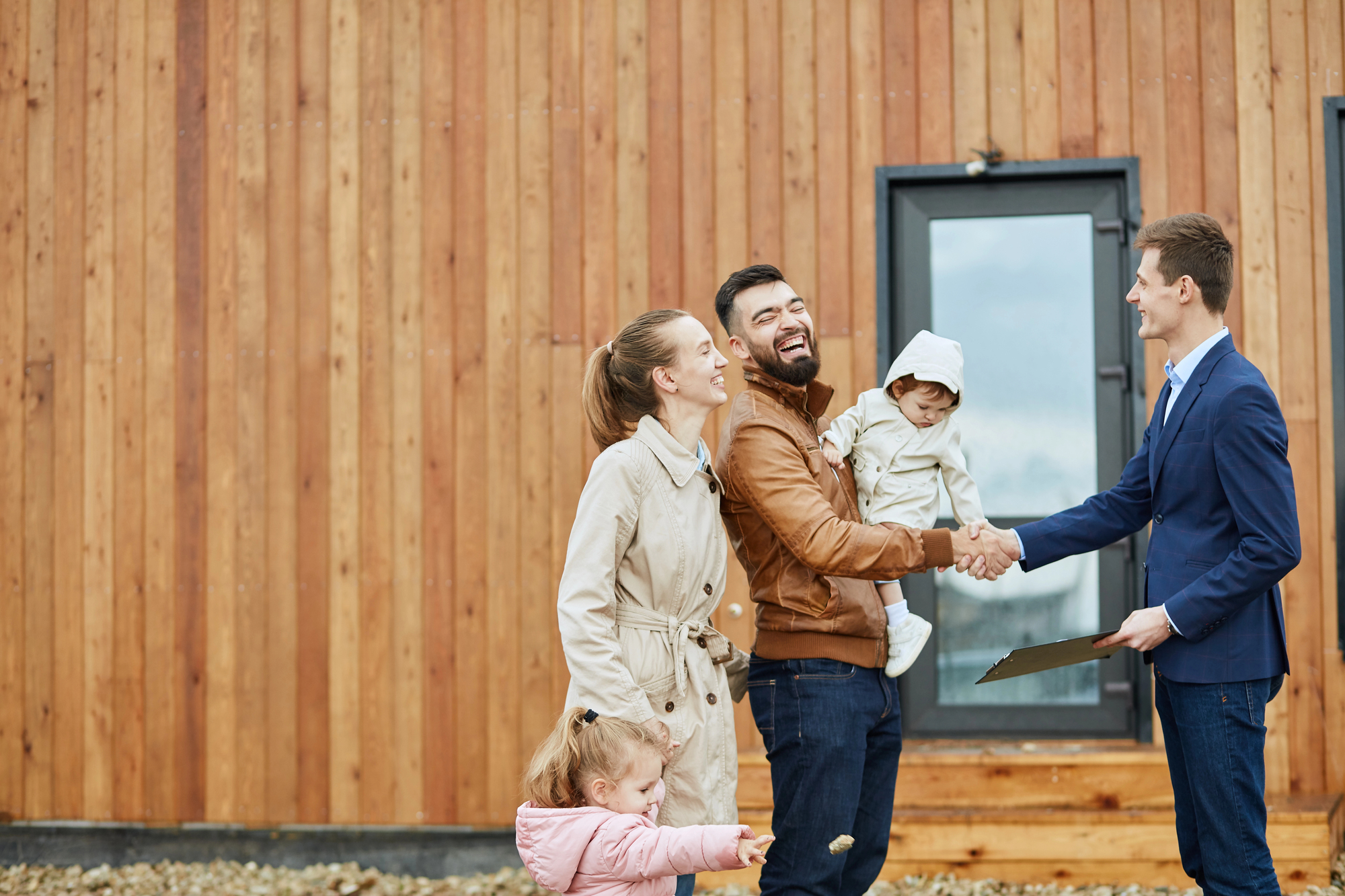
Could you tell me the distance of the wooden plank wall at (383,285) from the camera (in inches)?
157

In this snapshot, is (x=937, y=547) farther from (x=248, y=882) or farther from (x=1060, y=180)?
(x=248, y=882)

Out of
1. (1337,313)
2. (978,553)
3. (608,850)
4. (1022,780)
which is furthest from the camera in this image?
(1337,313)

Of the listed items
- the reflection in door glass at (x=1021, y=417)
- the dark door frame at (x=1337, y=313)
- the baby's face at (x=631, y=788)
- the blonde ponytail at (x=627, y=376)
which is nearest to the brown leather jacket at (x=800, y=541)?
the blonde ponytail at (x=627, y=376)

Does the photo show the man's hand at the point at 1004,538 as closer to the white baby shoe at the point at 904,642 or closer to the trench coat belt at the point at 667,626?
the white baby shoe at the point at 904,642

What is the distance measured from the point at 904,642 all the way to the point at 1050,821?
163cm

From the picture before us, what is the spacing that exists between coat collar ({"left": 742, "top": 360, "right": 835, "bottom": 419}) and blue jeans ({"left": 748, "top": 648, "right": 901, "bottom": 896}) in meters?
0.57

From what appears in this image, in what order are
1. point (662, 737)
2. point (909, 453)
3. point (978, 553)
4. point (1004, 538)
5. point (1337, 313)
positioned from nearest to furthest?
point (662, 737), point (978, 553), point (1004, 538), point (909, 453), point (1337, 313)

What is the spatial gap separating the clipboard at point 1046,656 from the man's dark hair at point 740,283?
3.05 ft

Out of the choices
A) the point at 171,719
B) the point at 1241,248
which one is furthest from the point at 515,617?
the point at 1241,248

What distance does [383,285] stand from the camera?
415 cm

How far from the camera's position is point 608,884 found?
191 centimetres

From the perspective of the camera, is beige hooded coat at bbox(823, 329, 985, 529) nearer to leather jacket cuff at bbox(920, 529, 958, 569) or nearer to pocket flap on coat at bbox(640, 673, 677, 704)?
leather jacket cuff at bbox(920, 529, 958, 569)

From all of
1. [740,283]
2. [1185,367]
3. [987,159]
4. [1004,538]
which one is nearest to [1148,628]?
[1004,538]

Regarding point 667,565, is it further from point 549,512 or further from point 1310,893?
point 1310,893
